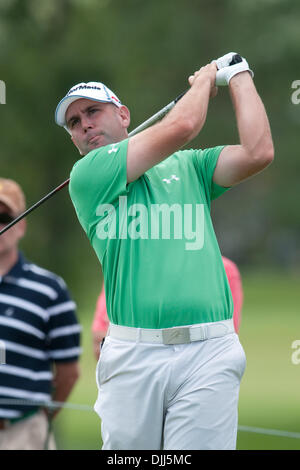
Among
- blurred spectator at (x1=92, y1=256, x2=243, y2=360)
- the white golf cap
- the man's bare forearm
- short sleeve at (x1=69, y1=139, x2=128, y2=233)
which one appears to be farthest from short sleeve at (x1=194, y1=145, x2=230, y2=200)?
blurred spectator at (x1=92, y1=256, x2=243, y2=360)

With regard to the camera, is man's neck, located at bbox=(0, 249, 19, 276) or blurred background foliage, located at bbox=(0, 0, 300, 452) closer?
man's neck, located at bbox=(0, 249, 19, 276)

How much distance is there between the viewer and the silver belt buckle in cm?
332

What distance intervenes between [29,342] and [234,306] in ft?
3.42

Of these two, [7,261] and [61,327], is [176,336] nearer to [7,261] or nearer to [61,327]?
[61,327]

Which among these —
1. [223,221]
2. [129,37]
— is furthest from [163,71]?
[223,221]

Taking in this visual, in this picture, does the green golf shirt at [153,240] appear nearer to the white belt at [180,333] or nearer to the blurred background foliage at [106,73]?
the white belt at [180,333]

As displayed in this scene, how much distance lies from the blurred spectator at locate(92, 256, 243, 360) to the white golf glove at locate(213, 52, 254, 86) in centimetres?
Answer: 119


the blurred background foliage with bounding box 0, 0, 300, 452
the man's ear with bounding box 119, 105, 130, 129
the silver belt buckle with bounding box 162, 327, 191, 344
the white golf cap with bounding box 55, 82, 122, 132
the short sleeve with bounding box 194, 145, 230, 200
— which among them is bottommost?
the silver belt buckle with bounding box 162, 327, 191, 344

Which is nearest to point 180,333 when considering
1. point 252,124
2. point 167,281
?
point 167,281

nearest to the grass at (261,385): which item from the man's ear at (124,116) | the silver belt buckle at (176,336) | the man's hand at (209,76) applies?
the man's ear at (124,116)

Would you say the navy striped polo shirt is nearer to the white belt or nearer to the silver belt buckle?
the white belt

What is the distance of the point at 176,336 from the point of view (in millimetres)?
3330

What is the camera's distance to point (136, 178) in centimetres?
347
